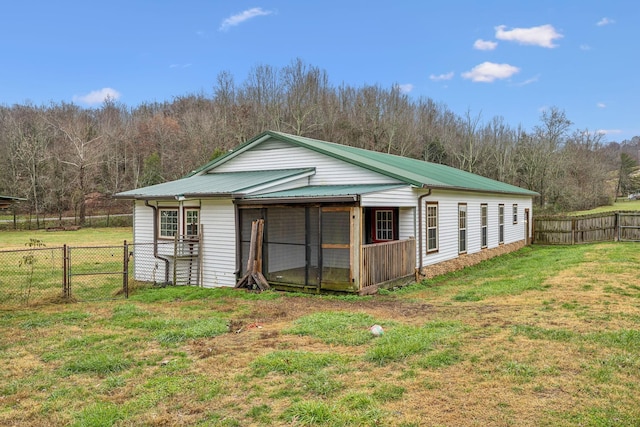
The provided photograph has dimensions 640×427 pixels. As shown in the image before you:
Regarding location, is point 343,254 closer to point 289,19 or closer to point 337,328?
point 337,328

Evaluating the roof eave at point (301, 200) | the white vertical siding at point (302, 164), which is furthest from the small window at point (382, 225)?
the roof eave at point (301, 200)

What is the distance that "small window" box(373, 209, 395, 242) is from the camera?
13359mm

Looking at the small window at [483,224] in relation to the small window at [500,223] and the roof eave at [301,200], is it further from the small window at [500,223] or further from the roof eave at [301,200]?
the roof eave at [301,200]

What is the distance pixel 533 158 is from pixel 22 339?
41449 millimetres

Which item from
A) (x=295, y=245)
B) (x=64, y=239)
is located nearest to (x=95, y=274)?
(x=295, y=245)

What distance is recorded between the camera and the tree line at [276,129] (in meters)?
39.7

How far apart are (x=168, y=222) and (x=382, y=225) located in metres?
6.67

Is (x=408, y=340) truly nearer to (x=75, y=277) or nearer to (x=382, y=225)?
(x=382, y=225)

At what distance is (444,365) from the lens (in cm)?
515

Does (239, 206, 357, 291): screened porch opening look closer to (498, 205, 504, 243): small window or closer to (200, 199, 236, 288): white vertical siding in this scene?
(200, 199, 236, 288): white vertical siding

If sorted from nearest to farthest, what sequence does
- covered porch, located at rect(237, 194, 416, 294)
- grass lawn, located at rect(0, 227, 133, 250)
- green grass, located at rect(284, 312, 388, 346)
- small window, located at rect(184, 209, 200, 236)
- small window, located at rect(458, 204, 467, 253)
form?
1. green grass, located at rect(284, 312, 388, 346)
2. covered porch, located at rect(237, 194, 416, 294)
3. small window, located at rect(184, 209, 200, 236)
4. small window, located at rect(458, 204, 467, 253)
5. grass lawn, located at rect(0, 227, 133, 250)

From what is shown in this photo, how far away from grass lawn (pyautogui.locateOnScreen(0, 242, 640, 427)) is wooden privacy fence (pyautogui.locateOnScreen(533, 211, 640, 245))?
14902 mm

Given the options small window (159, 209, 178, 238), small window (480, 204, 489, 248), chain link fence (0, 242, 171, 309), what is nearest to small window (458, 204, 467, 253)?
small window (480, 204, 489, 248)

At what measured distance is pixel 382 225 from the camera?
13.5m
